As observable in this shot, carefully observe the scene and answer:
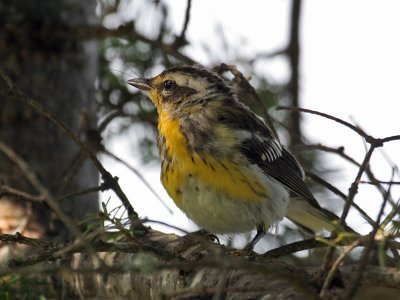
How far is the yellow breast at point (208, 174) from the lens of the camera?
171 inches

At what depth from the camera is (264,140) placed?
5.02 meters

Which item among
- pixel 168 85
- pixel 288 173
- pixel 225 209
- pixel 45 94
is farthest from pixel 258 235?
pixel 45 94

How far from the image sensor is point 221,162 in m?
4.41

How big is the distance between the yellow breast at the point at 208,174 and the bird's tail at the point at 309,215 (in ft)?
2.43

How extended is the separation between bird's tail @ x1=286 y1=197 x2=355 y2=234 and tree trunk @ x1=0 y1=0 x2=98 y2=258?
4.93 feet

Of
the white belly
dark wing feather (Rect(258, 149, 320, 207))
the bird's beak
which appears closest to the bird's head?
the bird's beak

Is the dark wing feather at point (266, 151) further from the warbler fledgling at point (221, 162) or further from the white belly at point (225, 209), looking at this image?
the white belly at point (225, 209)

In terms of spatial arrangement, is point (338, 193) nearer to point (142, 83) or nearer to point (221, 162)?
point (221, 162)

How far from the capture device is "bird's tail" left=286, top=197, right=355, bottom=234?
5.20 meters

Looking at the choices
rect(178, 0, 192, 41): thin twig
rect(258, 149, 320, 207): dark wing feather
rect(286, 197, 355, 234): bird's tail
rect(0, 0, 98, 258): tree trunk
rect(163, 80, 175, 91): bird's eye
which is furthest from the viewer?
rect(163, 80, 175, 91): bird's eye

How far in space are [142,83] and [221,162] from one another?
1.29 m

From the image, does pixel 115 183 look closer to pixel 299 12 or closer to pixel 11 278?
pixel 11 278

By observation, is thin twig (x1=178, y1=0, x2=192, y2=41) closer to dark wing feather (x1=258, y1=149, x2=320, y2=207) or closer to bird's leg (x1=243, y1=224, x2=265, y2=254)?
dark wing feather (x1=258, y1=149, x2=320, y2=207)

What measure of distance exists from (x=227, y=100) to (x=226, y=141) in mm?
707
